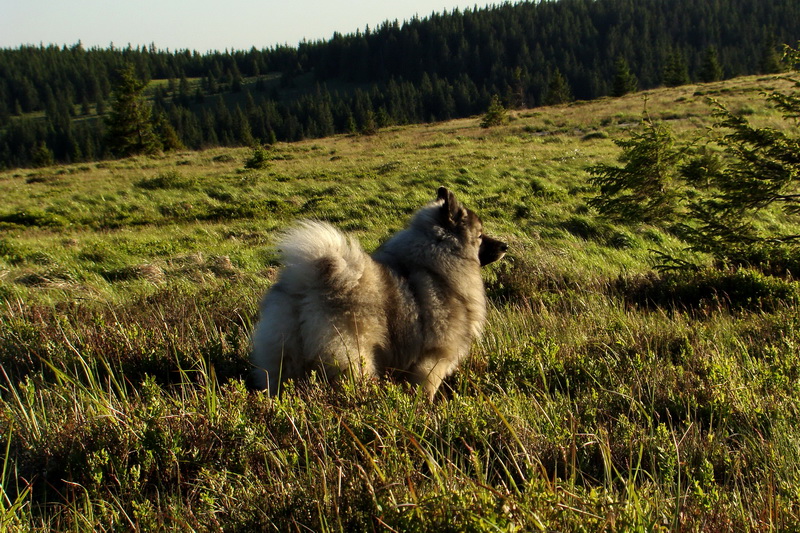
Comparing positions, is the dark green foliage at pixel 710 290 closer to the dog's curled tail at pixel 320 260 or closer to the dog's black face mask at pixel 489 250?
the dog's black face mask at pixel 489 250

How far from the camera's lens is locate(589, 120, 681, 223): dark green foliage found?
11.5 metres

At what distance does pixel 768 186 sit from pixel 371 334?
6232 mm

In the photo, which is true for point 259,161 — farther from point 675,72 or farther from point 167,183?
point 675,72

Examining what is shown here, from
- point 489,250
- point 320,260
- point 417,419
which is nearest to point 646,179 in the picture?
point 489,250

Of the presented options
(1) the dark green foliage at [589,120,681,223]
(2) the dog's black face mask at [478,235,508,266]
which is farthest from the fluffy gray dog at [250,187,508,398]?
(1) the dark green foliage at [589,120,681,223]

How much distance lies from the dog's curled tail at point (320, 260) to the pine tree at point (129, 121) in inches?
1804

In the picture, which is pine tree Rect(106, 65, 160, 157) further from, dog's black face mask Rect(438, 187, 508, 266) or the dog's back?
the dog's back

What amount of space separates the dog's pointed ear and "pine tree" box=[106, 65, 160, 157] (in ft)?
149

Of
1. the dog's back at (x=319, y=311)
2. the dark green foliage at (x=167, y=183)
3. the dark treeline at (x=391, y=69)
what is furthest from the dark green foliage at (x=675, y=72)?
the dog's back at (x=319, y=311)

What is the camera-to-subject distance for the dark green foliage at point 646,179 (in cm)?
1150

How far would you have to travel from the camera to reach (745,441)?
2.62 meters

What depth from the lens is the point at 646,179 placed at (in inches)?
460

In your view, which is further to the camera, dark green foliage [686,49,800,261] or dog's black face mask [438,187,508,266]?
dark green foliage [686,49,800,261]

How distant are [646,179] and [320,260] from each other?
1074 centimetres
